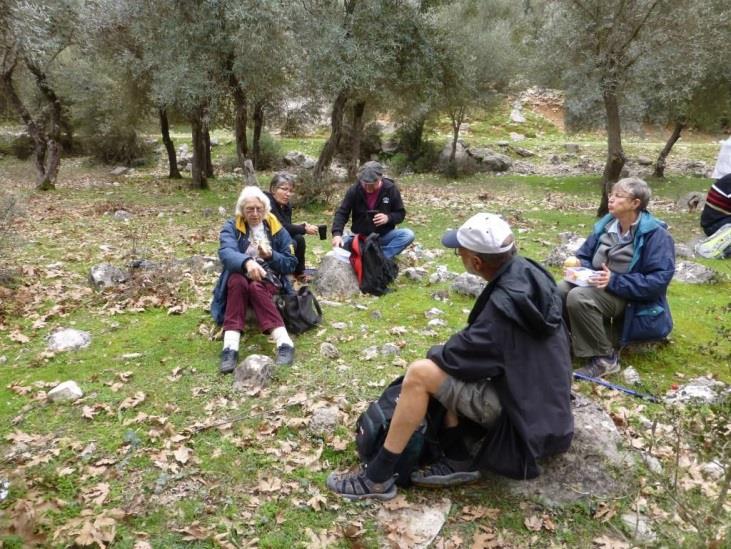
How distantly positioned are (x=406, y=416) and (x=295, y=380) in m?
2.00

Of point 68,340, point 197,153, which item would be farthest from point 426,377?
point 197,153

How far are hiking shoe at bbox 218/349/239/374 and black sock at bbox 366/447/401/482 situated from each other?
221cm

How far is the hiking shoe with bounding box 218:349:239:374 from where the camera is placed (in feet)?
17.1

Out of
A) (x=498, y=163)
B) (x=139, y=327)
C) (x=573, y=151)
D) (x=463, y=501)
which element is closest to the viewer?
(x=463, y=501)

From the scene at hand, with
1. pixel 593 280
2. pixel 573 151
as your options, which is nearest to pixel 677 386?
pixel 593 280

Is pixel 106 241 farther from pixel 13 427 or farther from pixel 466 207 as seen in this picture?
pixel 466 207

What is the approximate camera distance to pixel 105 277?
24.7 ft

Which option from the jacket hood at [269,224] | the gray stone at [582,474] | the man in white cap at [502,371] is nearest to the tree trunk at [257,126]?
the jacket hood at [269,224]

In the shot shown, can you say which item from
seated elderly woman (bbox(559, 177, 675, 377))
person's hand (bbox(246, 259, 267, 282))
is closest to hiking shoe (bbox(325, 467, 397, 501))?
person's hand (bbox(246, 259, 267, 282))

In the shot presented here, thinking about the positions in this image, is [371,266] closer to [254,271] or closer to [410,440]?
[254,271]

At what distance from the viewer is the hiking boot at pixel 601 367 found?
5188 millimetres

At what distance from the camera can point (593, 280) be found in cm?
502

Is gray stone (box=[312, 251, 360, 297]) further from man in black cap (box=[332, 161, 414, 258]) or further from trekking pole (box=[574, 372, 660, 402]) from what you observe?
trekking pole (box=[574, 372, 660, 402])

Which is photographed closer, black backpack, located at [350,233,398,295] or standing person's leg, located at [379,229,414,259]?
black backpack, located at [350,233,398,295]
